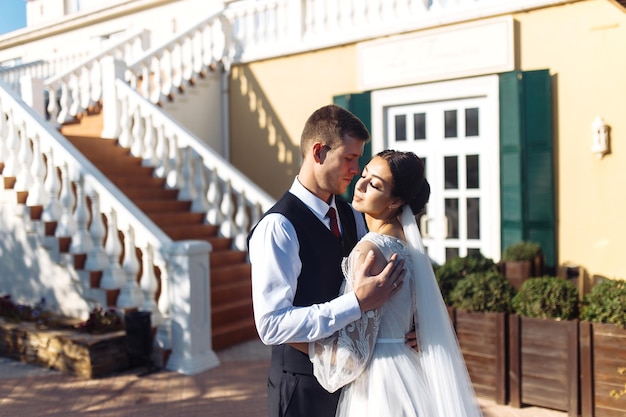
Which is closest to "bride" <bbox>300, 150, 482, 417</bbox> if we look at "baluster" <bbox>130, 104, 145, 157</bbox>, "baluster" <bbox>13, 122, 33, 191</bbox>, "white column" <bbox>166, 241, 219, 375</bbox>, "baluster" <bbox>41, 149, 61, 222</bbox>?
"white column" <bbox>166, 241, 219, 375</bbox>

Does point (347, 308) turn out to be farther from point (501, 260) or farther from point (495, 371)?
point (501, 260)

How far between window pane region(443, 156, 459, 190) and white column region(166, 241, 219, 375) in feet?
12.8

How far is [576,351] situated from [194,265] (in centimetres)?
325

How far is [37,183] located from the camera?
6.66 m

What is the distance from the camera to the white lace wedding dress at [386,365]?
2.05m

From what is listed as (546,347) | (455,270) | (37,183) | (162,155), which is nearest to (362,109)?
(162,155)

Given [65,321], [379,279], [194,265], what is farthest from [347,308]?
[65,321]

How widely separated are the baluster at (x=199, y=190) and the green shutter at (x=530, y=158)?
3.96 metres

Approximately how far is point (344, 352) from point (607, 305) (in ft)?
9.37

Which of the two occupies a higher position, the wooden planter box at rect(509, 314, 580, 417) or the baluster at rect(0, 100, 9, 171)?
the baluster at rect(0, 100, 9, 171)

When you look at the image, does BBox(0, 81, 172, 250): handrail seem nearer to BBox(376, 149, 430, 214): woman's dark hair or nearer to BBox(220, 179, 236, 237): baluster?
BBox(220, 179, 236, 237): baluster

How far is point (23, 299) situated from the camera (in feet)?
22.1

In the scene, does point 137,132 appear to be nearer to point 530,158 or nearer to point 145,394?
point 145,394

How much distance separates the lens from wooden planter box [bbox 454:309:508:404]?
448cm
